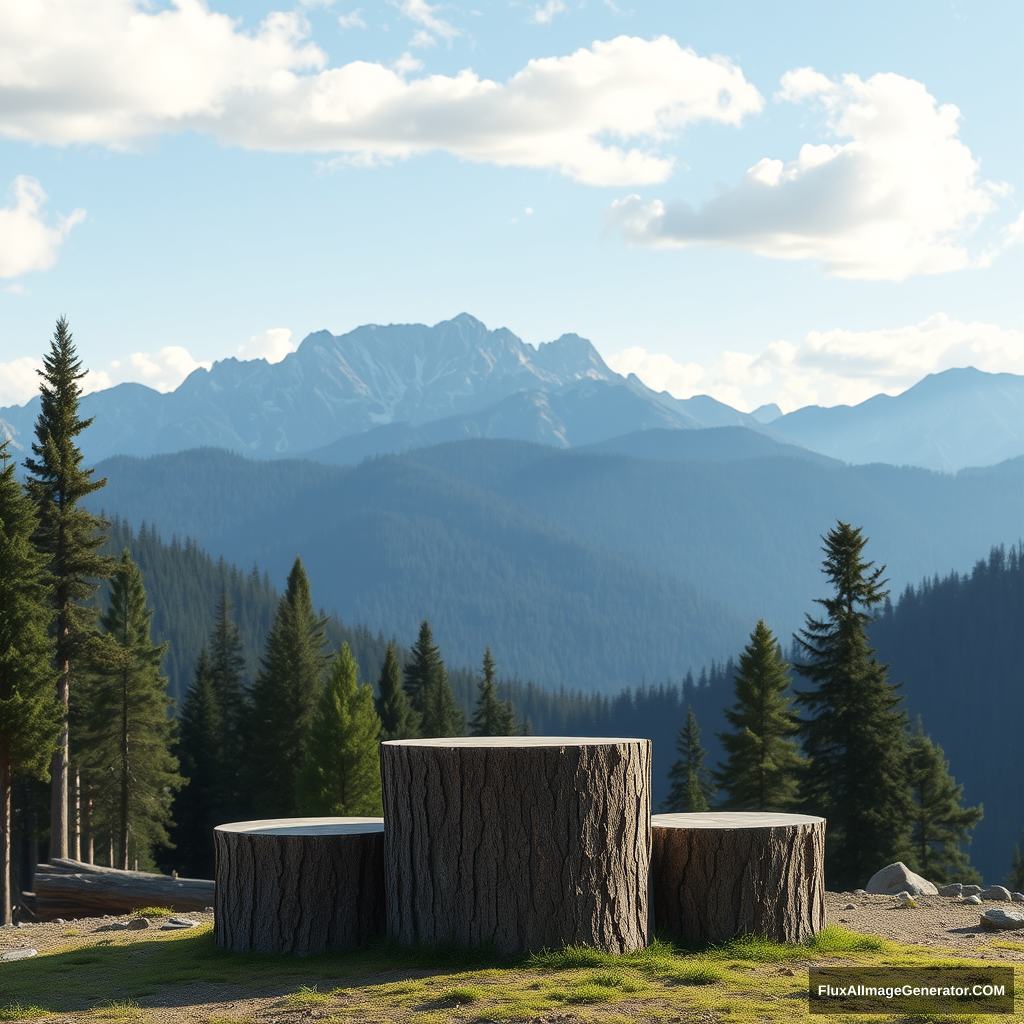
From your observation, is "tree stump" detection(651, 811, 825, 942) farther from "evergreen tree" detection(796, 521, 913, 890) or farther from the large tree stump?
"evergreen tree" detection(796, 521, 913, 890)

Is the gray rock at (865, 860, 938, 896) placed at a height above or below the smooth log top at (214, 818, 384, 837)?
below

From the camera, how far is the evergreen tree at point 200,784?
57.2 meters

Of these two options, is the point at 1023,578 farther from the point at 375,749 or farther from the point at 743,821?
the point at 743,821

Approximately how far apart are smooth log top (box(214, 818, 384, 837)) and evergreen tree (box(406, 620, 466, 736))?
48023mm

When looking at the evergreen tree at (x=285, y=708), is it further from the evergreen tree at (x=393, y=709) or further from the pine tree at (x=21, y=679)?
the pine tree at (x=21, y=679)

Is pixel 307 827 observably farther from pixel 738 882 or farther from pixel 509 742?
pixel 738 882

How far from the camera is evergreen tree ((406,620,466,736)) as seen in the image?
61.5 meters

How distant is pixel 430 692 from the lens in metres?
64.2

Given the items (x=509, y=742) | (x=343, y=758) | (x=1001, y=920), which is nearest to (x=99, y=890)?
(x=509, y=742)

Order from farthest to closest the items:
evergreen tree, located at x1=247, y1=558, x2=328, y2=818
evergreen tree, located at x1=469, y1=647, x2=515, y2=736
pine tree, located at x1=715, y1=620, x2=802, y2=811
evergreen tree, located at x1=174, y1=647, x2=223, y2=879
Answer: evergreen tree, located at x1=469, y1=647, x2=515, y2=736 → evergreen tree, located at x1=174, y1=647, x2=223, y2=879 → evergreen tree, located at x1=247, y1=558, x2=328, y2=818 → pine tree, located at x1=715, y1=620, x2=802, y2=811

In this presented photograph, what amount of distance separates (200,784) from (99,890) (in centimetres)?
3850

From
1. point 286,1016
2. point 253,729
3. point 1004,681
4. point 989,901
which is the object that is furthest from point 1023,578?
point 286,1016

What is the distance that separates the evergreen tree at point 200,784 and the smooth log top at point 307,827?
4645 cm

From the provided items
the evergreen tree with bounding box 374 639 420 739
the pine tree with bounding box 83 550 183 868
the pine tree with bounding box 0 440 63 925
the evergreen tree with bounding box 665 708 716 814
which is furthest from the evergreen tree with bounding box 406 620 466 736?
the pine tree with bounding box 0 440 63 925
